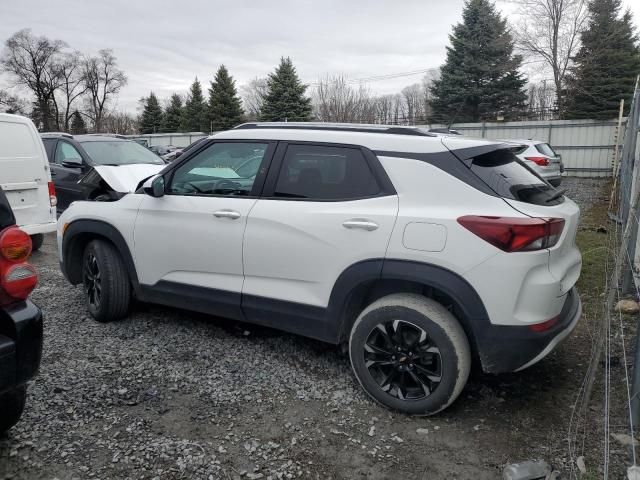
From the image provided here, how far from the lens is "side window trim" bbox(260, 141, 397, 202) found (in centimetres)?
302

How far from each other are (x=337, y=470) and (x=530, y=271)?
1.47 meters

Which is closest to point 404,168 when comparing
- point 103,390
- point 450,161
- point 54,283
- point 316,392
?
point 450,161

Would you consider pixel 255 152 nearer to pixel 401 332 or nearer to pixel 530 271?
pixel 401 332

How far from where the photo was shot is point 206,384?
332cm

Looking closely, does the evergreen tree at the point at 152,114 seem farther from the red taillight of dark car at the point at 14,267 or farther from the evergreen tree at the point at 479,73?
the red taillight of dark car at the point at 14,267

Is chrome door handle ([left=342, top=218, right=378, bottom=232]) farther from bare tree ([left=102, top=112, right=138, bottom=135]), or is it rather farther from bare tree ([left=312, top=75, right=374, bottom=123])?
bare tree ([left=102, top=112, right=138, bottom=135])

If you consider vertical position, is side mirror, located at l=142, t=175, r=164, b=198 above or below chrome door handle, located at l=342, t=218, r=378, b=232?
above

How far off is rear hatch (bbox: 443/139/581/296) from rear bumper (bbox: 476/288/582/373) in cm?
30

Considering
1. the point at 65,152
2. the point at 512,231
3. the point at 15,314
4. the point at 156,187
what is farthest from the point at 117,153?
the point at 512,231

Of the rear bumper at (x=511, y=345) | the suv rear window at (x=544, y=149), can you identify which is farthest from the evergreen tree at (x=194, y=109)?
the rear bumper at (x=511, y=345)

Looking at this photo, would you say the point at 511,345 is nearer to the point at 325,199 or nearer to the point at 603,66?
the point at 325,199

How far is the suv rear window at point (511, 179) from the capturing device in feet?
9.26

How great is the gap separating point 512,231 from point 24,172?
21.3 feet

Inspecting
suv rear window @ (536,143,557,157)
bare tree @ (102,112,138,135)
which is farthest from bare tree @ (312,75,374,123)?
bare tree @ (102,112,138,135)
